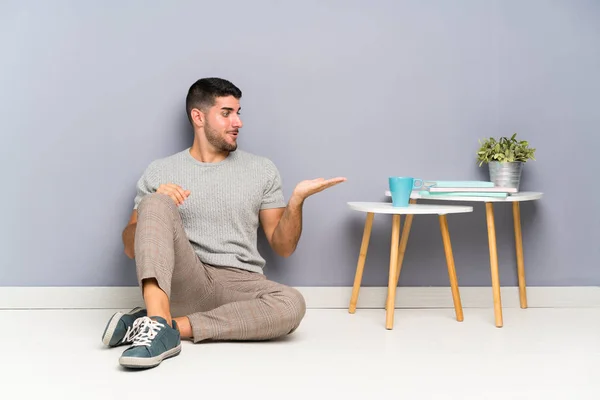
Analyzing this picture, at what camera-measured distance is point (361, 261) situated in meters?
2.51

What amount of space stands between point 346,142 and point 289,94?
28 centimetres

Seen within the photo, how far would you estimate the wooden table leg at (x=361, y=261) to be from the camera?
249 centimetres

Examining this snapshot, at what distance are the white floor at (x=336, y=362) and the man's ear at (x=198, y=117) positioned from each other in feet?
2.45

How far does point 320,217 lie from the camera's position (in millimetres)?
2611

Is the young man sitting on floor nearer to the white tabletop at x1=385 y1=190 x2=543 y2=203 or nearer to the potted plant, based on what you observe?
the white tabletop at x1=385 y1=190 x2=543 y2=203

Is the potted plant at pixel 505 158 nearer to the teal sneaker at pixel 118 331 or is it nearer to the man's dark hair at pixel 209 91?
the man's dark hair at pixel 209 91

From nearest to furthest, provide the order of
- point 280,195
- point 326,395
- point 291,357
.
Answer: point 326,395
point 291,357
point 280,195

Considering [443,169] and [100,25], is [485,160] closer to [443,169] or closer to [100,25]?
[443,169]

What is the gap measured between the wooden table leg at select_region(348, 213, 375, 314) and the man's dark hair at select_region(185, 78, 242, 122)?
2.13 feet

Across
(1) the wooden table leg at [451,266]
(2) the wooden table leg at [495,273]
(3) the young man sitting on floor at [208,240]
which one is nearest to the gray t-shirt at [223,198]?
(3) the young man sitting on floor at [208,240]

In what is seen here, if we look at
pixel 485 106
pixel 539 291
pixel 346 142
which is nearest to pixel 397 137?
pixel 346 142

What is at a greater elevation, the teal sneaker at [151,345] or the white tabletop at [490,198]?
the white tabletop at [490,198]

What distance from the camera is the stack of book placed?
7.63ft

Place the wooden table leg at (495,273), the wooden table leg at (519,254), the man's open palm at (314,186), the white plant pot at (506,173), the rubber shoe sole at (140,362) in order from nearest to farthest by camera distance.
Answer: the rubber shoe sole at (140,362), the man's open palm at (314,186), the wooden table leg at (495,273), the white plant pot at (506,173), the wooden table leg at (519,254)
